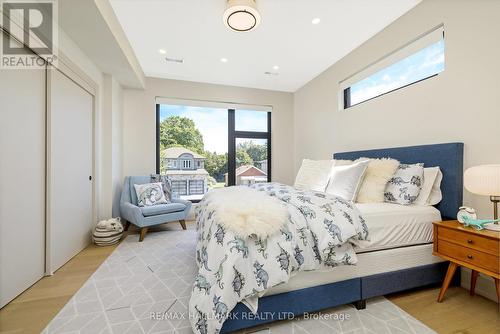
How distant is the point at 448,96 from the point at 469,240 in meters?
1.30

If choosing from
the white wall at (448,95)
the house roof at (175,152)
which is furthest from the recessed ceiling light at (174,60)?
the white wall at (448,95)

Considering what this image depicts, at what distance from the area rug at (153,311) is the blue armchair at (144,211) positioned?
74cm

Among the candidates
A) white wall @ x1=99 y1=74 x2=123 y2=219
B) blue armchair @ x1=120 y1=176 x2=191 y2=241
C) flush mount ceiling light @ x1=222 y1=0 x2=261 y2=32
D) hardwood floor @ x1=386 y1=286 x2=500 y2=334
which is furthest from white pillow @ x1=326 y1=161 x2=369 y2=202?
white wall @ x1=99 y1=74 x2=123 y2=219

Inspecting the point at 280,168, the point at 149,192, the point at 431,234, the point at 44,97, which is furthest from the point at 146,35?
the point at 431,234

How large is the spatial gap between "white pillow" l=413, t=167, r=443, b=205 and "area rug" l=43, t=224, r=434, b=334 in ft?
3.18

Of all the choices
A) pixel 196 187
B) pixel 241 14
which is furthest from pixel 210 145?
pixel 241 14

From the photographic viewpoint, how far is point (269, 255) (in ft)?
4.13

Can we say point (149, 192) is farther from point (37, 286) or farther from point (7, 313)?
point (7, 313)

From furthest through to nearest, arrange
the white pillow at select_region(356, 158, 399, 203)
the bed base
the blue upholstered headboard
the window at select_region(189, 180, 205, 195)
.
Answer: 1. the window at select_region(189, 180, 205, 195)
2. the white pillow at select_region(356, 158, 399, 203)
3. the blue upholstered headboard
4. the bed base

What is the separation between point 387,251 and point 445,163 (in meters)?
1.01

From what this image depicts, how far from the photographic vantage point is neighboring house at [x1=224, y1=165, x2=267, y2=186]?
4500mm

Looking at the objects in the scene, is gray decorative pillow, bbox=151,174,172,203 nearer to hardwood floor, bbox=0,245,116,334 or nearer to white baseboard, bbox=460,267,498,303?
hardwood floor, bbox=0,245,116,334

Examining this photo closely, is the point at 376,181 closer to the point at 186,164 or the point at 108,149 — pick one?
the point at 186,164

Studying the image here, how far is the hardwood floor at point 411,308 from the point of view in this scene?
1.40m
